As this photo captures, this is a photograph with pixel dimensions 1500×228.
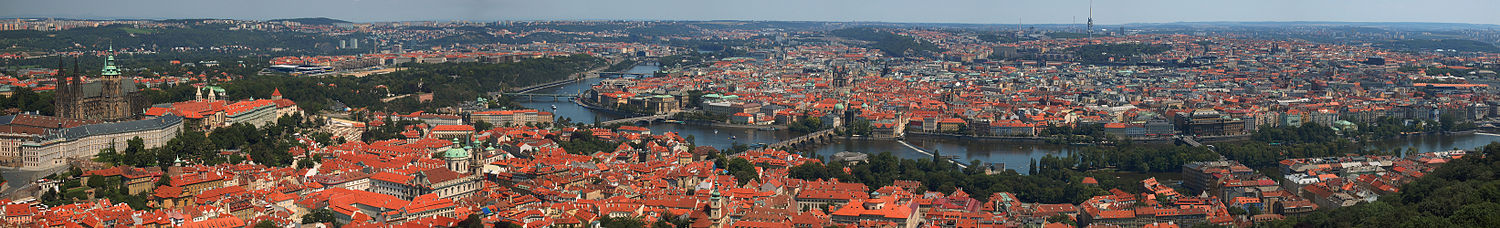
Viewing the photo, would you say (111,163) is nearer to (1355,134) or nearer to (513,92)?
(1355,134)

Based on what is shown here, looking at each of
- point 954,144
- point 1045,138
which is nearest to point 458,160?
point 954,144

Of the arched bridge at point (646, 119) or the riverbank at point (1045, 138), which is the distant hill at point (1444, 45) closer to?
the riverbank at point (1045, 138)

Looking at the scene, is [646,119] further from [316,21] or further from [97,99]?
[316,21]

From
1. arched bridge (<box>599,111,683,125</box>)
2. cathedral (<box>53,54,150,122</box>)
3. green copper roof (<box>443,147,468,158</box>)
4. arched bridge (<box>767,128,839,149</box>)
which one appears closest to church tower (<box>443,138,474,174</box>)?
green copper roof (<box>443,147,468,158</box>)

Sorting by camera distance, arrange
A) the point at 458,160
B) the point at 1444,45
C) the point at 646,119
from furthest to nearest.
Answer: the point at 1444,45 → the point at 646,119 → the point at 458,160

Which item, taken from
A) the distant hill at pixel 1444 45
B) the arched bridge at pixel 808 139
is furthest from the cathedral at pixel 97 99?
the distant hill at pixel 1444 45

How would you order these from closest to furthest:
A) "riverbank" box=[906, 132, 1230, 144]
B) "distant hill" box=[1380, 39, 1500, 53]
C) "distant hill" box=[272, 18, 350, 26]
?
"riverbank" box=[906, 132, 1230, 144] < "distant hill" box=[1380, 39, 1500, 53] < "distant hill" box=[272, 18, 350, 26]

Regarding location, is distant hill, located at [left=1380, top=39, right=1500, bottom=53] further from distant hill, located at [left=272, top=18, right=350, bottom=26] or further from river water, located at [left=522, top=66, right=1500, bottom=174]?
distant hill, located at [left=272, top=18, right=350, bottom=26]

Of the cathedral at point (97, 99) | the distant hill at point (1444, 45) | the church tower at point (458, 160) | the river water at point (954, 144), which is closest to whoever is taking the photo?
the church tower at point (458, 160)
